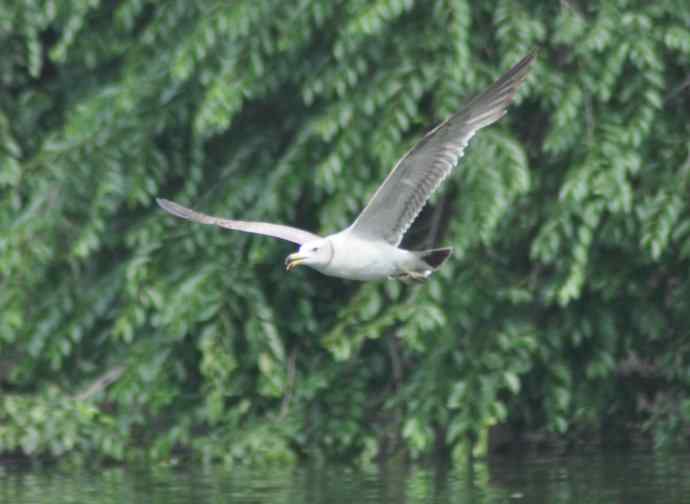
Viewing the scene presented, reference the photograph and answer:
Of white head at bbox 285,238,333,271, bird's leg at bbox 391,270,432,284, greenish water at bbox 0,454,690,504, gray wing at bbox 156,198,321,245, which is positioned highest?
gray wing at bbox 156,198,321,245

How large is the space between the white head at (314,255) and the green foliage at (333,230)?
1292 millimetres

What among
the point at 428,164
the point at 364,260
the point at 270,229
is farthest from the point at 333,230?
the point at 428,164

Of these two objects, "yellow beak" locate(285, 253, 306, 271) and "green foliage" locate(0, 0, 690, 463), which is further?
"green foliage" locate(0, 0, 690, 463)

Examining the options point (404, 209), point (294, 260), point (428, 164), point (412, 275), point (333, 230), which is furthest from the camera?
point (333, 230)

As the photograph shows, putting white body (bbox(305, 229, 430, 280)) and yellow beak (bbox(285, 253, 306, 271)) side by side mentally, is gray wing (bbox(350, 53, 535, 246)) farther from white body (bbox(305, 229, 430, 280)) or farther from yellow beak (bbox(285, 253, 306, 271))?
yellow beak (bbox(285, 253, 306, 271))

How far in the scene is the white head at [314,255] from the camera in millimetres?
7484

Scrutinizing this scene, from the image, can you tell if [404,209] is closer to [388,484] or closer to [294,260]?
[294,260]

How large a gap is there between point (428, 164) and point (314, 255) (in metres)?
0.65

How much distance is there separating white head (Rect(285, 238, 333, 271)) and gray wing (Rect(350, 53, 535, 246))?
17cm

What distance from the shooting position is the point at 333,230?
9070 millimetres

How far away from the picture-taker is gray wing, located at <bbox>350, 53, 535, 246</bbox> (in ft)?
24.6

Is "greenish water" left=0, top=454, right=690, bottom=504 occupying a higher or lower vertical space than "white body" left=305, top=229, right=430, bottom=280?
lower

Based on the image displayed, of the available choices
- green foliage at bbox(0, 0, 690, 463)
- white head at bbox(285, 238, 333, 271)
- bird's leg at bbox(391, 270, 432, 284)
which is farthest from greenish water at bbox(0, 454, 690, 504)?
white head at bbox(285, 238, 333, 271)

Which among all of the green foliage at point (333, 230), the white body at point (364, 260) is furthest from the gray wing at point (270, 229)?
the green foliage at point (333, 230)
